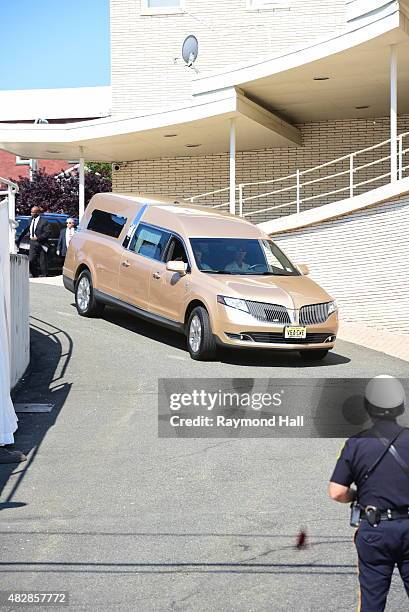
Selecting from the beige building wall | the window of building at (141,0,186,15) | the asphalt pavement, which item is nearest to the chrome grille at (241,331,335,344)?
the asphalt pavement

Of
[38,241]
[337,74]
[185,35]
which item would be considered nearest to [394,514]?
[337,74]

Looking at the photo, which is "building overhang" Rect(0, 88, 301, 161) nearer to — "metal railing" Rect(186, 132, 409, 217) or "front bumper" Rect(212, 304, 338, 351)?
"metal railing" Rect(186, 132, 409, 217)

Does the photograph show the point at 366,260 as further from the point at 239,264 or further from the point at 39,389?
the point at 39,389

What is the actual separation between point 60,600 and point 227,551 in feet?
4.46

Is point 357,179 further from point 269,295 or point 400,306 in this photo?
point 269,295

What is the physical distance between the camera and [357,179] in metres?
27.2

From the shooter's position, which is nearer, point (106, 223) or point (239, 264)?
point (239, 264)

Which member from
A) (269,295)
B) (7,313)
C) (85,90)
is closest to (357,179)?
(269,295)

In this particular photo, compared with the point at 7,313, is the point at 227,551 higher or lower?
lower

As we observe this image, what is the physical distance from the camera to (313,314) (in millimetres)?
14969

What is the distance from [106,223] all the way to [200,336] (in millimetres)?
3906

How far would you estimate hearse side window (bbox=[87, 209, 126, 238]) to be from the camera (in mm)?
17531

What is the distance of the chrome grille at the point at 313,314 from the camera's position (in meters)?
14.8

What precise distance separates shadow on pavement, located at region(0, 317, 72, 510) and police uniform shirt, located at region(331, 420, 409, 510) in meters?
4.06
